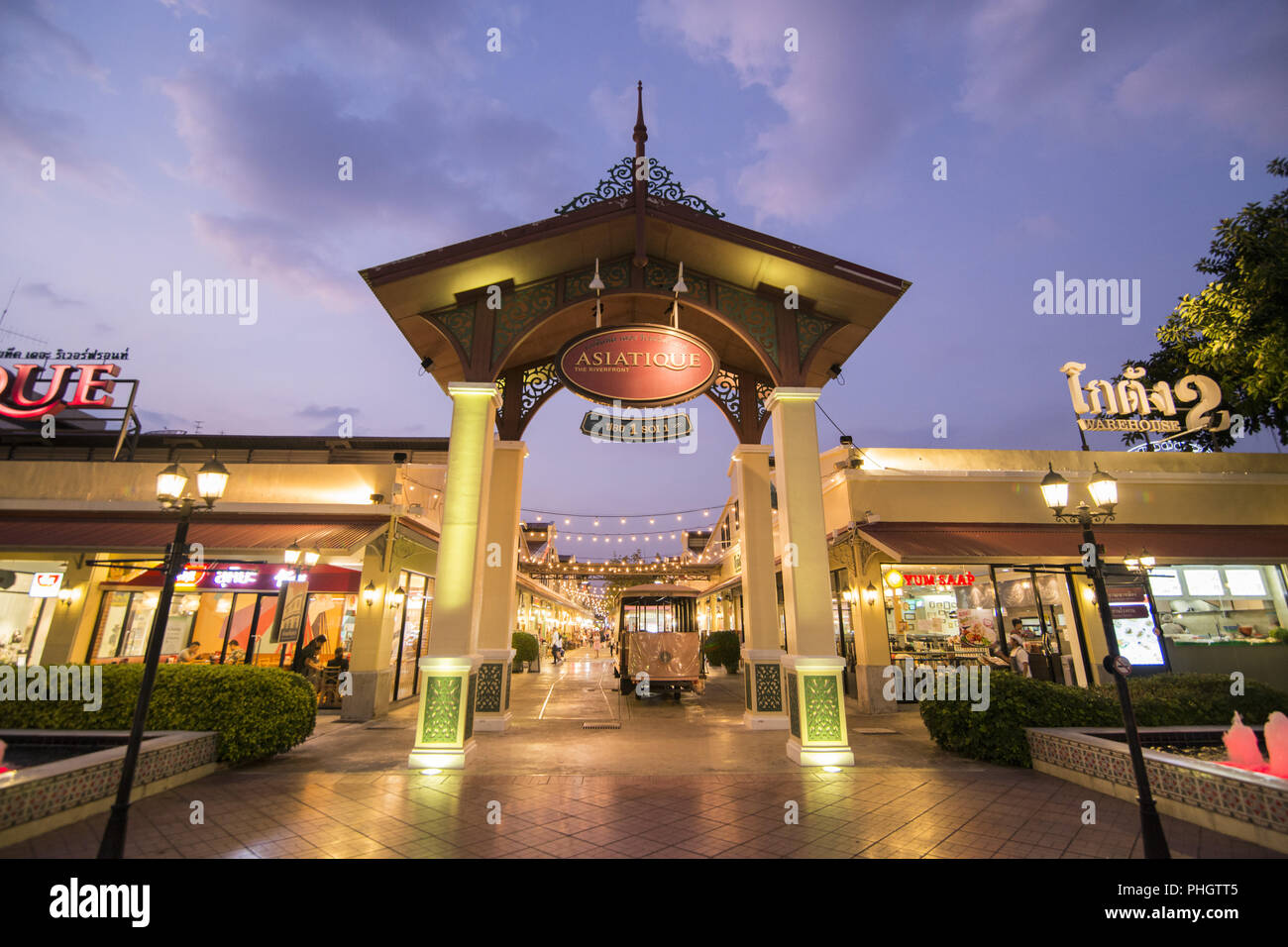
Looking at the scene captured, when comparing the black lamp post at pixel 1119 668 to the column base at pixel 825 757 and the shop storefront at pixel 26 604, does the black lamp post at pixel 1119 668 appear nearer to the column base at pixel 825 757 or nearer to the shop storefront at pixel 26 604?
the column base at pixel 825 757

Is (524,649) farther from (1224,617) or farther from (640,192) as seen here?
(1224,617)

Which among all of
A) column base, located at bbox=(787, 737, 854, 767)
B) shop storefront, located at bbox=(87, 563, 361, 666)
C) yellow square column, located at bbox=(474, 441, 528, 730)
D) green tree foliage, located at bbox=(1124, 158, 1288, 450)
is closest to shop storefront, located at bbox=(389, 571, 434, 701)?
shop storefront, located at bbox=(87, 563, 361, 666)

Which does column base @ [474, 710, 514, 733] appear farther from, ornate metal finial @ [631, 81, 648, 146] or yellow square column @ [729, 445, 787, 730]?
ornate metal finial @ [631, 81, 648, 146]

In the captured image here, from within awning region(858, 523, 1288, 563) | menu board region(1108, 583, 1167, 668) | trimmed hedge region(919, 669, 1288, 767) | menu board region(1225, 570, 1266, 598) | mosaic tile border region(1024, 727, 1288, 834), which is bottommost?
mosaic tile border region(1024, 727, 1288, 834)

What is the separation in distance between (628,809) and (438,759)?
9.99 ft

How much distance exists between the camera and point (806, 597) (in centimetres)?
807

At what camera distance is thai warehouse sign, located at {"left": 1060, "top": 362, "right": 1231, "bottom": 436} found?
1381cm

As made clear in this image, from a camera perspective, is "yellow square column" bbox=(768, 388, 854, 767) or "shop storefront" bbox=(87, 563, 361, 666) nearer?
"yellow square column" bbox=(768, 388, 854, 767)

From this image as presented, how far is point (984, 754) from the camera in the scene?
7.46m

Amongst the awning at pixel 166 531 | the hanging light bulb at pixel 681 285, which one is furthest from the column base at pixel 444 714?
the hanging light bulb at pixel 681 285

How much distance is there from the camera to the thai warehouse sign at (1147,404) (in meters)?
13.8

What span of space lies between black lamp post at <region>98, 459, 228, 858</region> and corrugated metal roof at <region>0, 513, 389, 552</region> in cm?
456
